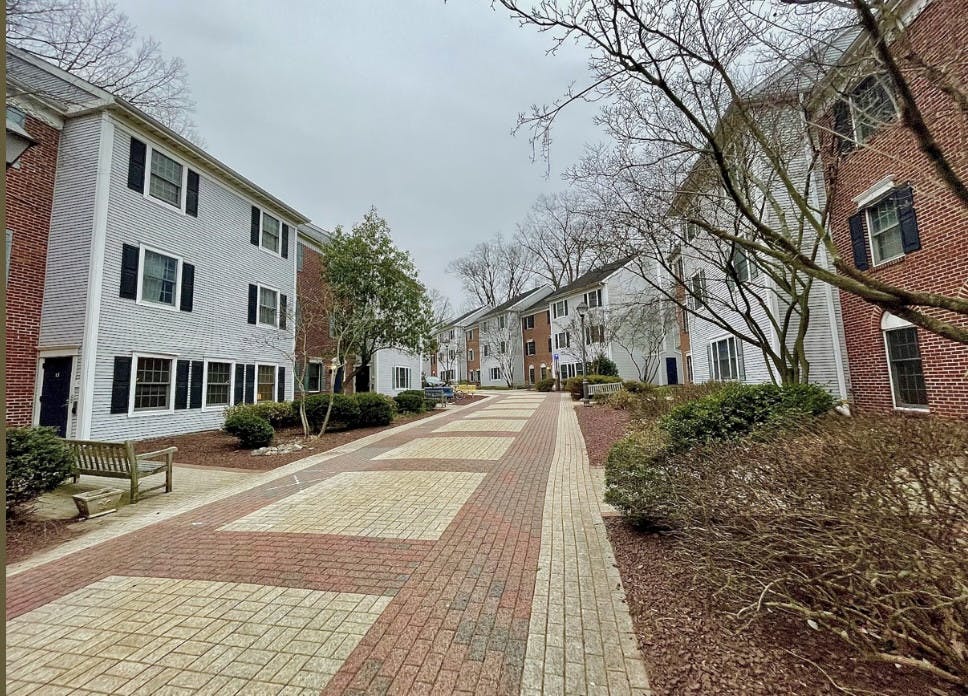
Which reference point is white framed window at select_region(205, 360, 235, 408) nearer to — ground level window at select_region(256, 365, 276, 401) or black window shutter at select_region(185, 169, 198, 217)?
ground level window at select_region(256, 365, 276, 401)

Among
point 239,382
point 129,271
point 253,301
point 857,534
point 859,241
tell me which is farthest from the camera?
point 253,301

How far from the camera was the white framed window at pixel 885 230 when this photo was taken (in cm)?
968

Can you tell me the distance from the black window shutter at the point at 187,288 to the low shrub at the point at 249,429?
4.52 metres

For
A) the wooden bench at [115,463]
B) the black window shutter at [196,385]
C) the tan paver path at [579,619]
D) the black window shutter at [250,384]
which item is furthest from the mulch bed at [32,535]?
the black window shutter at [250,384]

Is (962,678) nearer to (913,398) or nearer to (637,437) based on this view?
(637,437)

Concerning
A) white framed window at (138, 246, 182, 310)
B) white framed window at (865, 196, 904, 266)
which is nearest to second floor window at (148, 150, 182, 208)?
white framed window at (138, 246, 182, 310)

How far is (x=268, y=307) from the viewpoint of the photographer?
1733cm

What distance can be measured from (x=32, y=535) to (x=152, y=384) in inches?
313

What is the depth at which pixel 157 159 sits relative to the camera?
13.1 metres

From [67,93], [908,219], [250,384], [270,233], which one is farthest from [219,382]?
[908,219]

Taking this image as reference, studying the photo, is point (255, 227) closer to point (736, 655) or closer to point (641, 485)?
point (641, 485)

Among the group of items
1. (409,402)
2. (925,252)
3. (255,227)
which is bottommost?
(409,402)

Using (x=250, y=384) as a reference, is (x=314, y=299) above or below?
above

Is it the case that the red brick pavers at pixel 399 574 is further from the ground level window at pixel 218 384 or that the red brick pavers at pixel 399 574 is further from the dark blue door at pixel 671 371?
the dark blue door at pixel 671 371
